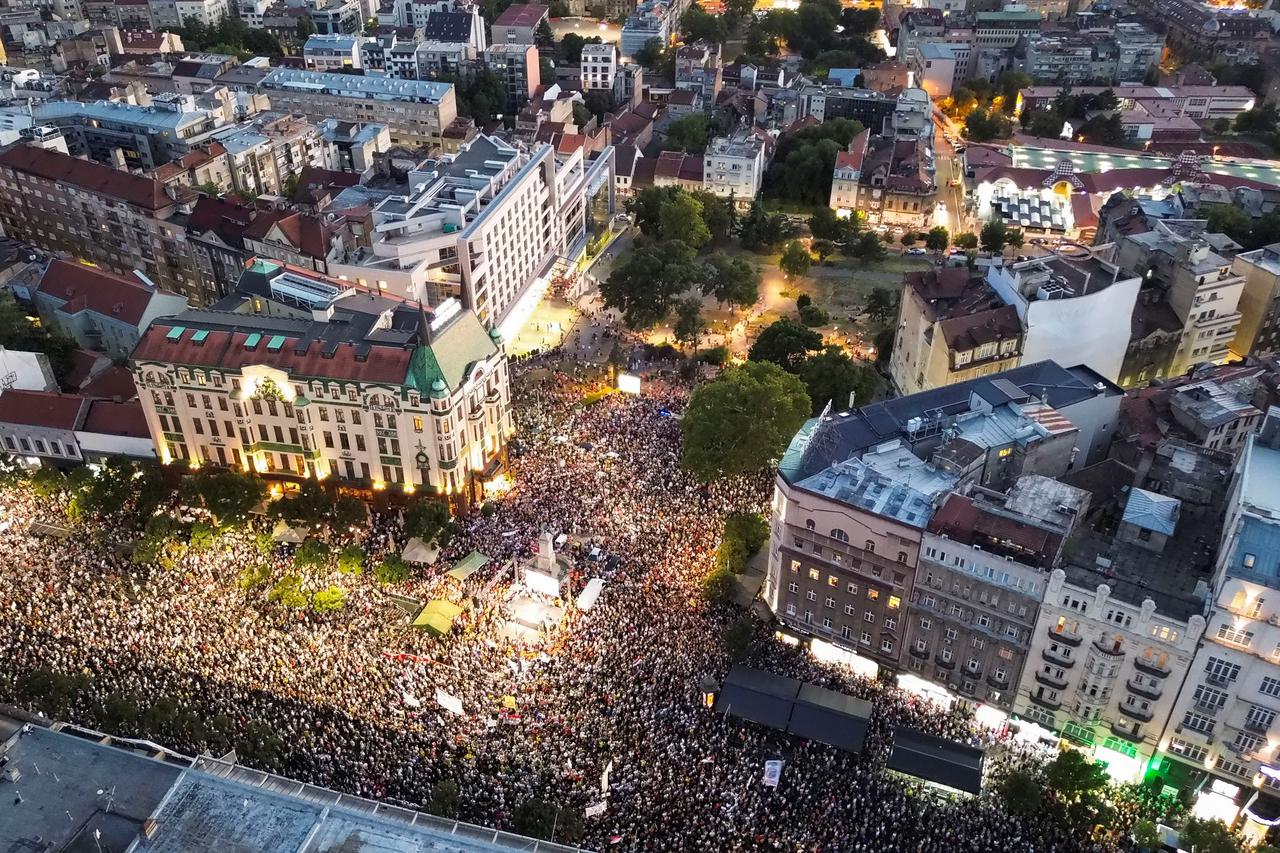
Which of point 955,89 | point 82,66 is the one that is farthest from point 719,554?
point 82,66

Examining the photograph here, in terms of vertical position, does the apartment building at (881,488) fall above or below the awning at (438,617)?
above

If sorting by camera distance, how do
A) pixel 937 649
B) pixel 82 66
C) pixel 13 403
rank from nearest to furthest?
pixel 937 649 < pixel 13 403 < pixel 82 66

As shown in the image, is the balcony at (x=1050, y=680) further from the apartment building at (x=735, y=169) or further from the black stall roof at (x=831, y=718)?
the apartment building at (x=735, y=169)

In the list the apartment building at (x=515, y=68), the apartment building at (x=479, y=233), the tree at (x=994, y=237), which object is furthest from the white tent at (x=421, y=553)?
the apartment building at (x=515, y=68)

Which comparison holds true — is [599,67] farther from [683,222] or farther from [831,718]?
[831,718]

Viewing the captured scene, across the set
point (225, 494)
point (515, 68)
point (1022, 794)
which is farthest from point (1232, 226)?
point (515, 68)

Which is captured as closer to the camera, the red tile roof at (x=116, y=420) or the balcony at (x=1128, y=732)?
the balcony at (x=1128, y=732)

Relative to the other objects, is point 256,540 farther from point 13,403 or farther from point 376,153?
point 376,153
